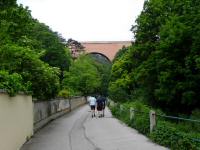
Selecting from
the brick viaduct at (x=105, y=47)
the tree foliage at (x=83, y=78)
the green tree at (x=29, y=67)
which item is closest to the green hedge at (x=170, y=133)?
the green tree at (x=29, y=67)

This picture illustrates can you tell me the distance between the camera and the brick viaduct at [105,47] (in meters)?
130

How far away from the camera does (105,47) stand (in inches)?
5133

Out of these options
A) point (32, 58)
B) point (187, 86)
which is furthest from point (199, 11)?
point (32, 58)

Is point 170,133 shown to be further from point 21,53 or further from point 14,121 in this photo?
point 21,53

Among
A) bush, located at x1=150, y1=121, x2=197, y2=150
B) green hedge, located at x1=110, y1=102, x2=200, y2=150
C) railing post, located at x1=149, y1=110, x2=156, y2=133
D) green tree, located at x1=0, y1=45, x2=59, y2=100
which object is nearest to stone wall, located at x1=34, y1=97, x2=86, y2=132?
green tree, located at x1=0, y1=45, x2=59, y2=100

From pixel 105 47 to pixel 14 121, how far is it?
11404 cm

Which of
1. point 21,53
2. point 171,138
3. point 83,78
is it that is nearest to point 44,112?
point 21,53

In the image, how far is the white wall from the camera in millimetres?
14058

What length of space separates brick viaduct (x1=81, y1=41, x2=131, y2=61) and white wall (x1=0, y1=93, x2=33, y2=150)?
10708 centimetres

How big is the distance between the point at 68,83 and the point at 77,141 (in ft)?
234

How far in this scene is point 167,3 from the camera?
3706 cm

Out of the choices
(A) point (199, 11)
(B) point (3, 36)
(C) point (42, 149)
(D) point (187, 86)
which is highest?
(A) point (199, 11)

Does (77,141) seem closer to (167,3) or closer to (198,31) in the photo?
(198,31)

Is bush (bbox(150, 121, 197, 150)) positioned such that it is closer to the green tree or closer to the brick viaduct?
the green tree
